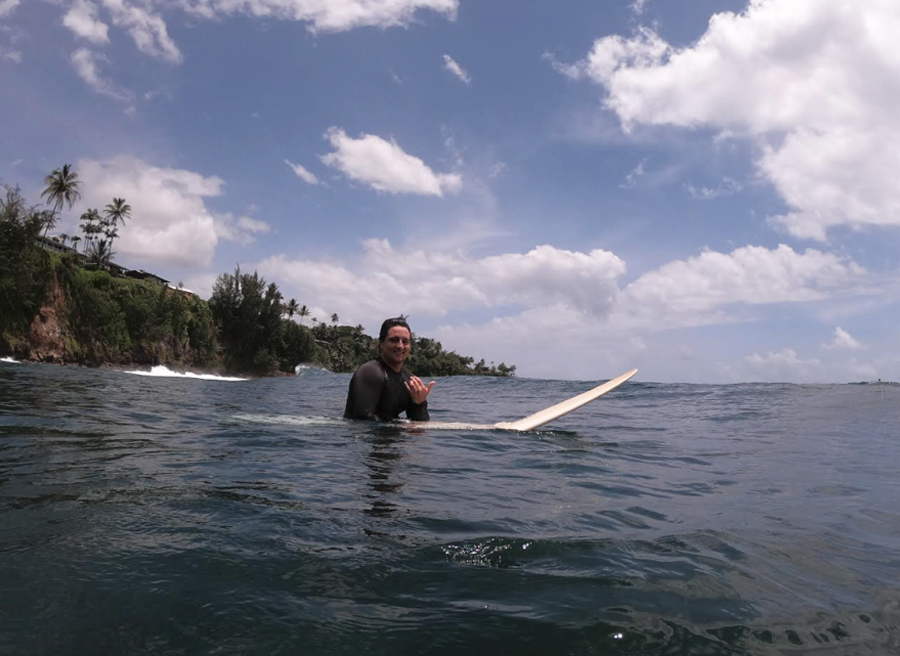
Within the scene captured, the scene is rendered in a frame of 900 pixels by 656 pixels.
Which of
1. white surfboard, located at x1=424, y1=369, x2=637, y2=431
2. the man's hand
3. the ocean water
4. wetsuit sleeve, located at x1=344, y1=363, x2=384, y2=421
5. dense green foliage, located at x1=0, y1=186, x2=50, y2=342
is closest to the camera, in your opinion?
the ocean water

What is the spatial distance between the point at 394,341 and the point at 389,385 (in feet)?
1.95

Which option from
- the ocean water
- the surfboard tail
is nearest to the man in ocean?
the surfboard tail

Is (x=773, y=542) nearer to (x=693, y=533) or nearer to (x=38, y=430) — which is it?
(x=693, y=533)

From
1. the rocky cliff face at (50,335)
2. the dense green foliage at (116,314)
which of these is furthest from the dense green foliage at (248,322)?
the rocky cliff face at (50,335)

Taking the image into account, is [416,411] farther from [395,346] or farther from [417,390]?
[395,346]

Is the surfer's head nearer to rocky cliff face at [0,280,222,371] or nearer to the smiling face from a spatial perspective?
the smiling face

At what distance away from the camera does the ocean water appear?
2008 millimetres

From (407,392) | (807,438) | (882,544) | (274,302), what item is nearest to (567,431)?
(407,392)

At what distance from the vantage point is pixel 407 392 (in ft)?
26.2

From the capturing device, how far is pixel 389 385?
311 inches

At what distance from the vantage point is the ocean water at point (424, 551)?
2.01 m

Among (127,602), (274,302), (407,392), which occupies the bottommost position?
(127,602)

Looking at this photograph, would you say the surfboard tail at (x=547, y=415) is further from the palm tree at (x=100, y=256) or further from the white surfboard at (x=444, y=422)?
the palm tree at (x=100, y=256)

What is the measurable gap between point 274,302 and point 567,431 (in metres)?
64.9
